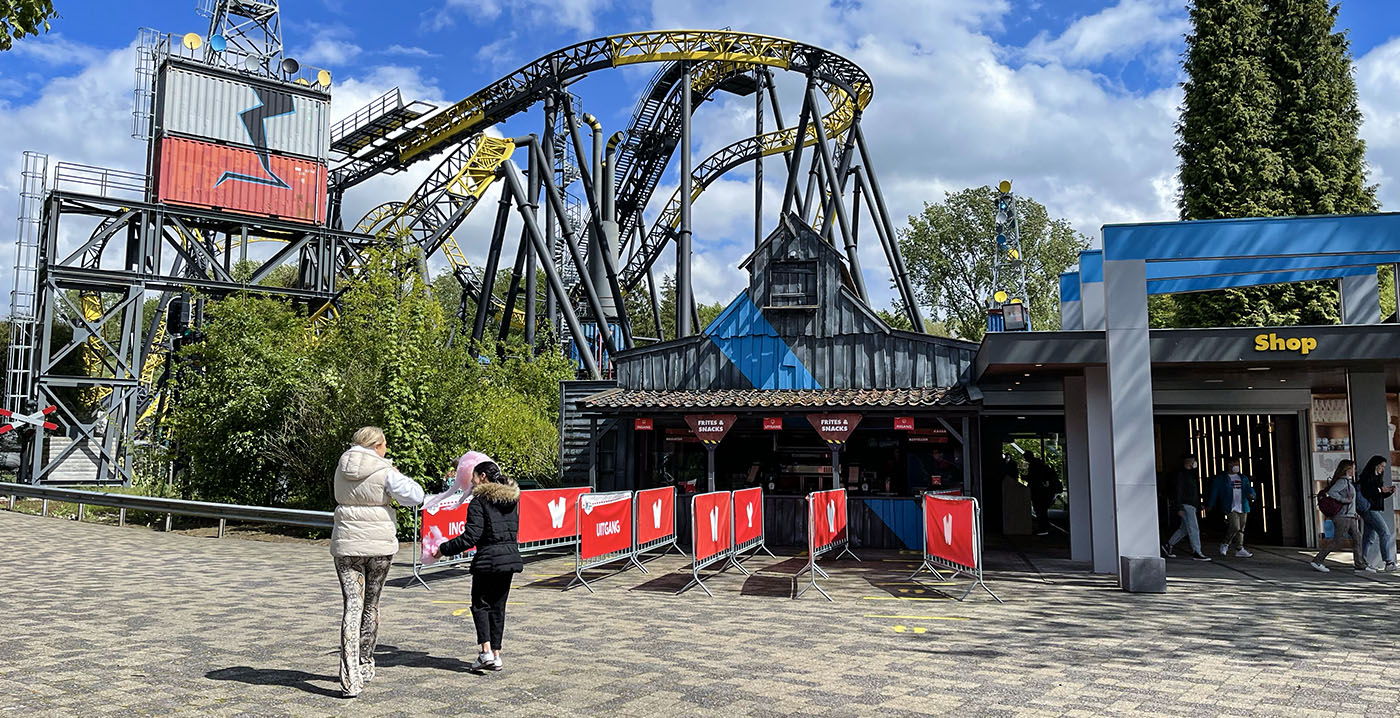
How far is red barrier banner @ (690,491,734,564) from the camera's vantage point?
1082cm

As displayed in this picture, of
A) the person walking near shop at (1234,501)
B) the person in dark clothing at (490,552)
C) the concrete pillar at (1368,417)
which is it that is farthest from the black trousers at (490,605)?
the concrete pillar at (1368,417)

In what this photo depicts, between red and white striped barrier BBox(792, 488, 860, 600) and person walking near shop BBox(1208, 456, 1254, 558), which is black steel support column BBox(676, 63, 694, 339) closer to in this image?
red and white striped barrier BBox(792, 488, 860, 600)

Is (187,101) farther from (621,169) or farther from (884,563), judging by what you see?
(884,563)

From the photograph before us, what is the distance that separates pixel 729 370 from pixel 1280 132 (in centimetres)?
1958

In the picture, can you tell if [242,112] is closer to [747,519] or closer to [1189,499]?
[747,519]

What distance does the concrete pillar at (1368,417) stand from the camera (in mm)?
13609

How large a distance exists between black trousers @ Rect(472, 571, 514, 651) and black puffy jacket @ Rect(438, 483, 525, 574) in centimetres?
7

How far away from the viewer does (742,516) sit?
41.7 ft

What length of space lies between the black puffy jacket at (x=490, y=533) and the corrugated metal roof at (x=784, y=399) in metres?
8.77

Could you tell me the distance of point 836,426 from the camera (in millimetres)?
15047

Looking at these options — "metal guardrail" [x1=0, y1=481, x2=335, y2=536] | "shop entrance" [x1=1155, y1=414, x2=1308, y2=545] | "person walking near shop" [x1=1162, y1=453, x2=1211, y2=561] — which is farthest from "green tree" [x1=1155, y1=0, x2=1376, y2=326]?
"metal guardrail" [x1=0, y1=481, x2=335, y2=536]

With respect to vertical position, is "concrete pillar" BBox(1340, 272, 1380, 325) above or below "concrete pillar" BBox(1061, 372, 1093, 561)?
above

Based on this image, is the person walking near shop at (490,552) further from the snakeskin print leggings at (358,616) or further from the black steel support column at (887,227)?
the black steel support column at (887,227)

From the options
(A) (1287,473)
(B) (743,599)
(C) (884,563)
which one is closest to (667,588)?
(B) (743,599)
